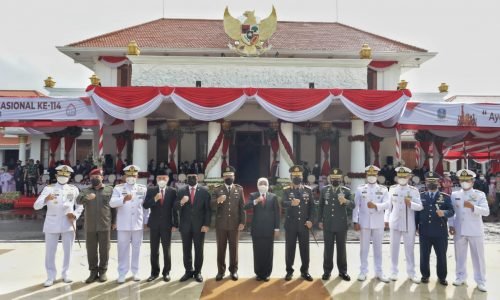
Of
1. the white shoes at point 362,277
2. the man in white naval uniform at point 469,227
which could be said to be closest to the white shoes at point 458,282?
the man in white naval uniform at point 469,227

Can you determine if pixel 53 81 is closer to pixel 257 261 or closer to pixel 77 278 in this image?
pixel 77 278

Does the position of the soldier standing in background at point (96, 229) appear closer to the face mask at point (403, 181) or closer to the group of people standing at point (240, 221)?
the group of people standing at point (240, 221)

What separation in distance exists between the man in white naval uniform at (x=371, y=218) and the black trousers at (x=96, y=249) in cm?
388

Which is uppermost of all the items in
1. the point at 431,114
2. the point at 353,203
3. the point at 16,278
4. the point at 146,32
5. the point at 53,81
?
the point at 146,32

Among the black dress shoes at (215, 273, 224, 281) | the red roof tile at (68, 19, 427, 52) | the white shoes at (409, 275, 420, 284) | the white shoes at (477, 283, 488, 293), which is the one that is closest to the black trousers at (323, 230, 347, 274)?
the white shoes at (409, 275, 420, 284)

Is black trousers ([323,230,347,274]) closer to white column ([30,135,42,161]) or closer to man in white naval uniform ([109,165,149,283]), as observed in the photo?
man in white naval uniform ([109,165,149,283])

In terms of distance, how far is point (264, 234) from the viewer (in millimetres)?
5359

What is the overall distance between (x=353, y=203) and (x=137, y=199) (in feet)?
11.1

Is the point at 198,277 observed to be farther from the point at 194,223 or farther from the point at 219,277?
the point at 194,223

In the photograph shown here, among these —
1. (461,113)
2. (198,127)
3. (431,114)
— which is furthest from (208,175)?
(461,113)

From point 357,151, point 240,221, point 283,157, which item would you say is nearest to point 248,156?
point 283,157

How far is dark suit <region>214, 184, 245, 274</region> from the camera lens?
538cm

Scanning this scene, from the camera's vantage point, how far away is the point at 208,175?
11812mm

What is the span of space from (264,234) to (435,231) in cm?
254
